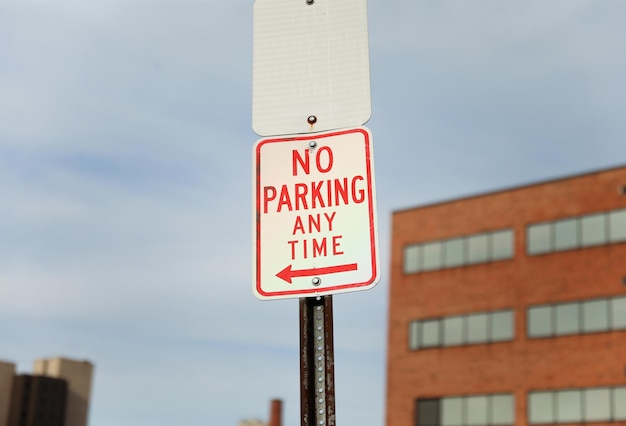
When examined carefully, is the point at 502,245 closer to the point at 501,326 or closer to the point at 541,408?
the point at 501,326

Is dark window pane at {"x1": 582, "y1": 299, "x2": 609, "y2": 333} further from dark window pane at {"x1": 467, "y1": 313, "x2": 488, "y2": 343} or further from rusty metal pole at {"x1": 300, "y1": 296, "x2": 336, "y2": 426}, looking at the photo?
rusty metal pole at {"x1": 300, "y1": 296, "x2": 336, "y2": 426}

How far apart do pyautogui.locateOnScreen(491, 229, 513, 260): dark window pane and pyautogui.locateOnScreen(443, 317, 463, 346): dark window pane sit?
12.5 ft

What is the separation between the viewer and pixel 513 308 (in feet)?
168

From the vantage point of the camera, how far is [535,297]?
50562 millimetres

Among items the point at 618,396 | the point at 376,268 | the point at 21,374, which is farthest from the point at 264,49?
the point at 21,374

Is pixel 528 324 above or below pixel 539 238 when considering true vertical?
below

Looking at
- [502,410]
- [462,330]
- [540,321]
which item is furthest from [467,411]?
[540,321]

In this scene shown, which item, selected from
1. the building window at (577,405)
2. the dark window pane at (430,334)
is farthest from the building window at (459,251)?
the building window at (577,405)

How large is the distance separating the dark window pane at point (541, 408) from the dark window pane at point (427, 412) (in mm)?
5157

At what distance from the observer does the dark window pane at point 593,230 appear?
48781 millimetres

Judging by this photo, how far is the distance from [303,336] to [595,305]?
47.4 meters

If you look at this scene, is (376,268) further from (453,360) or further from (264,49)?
(453,360)

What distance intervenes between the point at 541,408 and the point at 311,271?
48244 mm

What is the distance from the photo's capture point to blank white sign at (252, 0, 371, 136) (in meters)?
3.28
